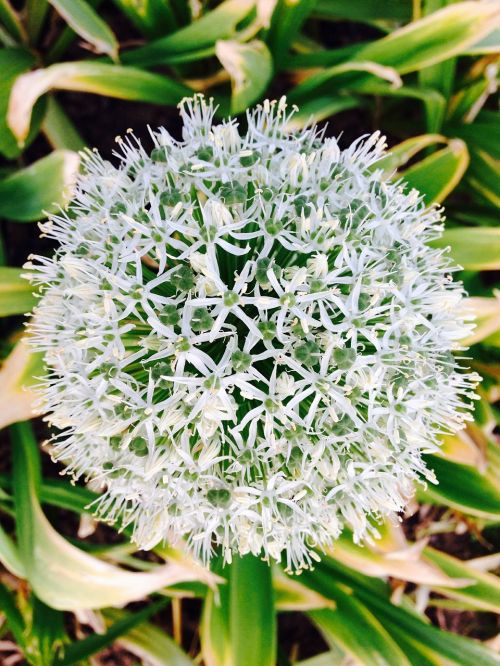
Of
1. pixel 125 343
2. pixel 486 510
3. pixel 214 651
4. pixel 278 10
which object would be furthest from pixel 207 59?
pixel 214 651

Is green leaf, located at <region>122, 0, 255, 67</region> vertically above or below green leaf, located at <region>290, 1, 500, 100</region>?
above

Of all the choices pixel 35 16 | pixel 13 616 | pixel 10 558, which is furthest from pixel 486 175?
pixel 13 616

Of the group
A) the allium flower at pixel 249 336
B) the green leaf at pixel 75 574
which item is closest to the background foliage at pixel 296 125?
the green leaf at pixel 75 574

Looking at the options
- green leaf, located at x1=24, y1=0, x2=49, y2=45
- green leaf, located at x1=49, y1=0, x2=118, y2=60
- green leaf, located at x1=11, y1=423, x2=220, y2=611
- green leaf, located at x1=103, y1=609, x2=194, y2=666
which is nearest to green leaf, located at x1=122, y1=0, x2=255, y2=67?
green leaf, located at x1=49, y1=0, x2=118, y2=60

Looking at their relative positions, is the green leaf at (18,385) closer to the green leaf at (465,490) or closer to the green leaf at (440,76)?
the green leaf at (465,490)

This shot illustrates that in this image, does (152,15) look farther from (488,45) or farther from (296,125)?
(488,45)

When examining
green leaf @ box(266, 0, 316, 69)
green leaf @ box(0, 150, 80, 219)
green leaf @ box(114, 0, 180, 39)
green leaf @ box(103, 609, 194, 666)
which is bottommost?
green leaf @ box(103, 609, 194, 666)

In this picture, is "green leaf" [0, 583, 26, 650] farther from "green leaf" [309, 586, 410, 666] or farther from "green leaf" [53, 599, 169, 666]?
"green leaf" [309, 586, 410, 666]
